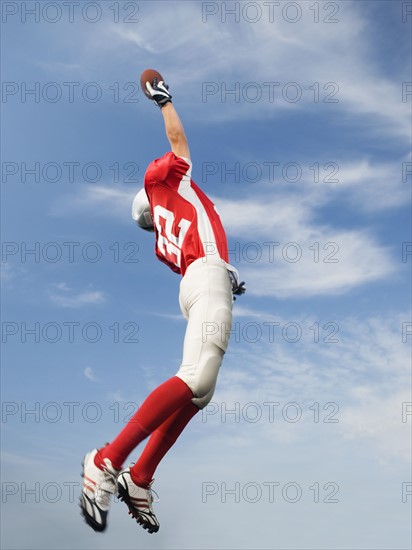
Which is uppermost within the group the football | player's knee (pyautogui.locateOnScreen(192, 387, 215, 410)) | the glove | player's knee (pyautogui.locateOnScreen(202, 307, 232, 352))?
the football

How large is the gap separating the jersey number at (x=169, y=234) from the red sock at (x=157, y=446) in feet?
4.19

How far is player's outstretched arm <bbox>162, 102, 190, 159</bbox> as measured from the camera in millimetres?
5809

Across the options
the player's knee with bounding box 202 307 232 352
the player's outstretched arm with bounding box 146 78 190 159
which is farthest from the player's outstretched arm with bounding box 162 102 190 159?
the player's knee with bounding box 202 307 232 352

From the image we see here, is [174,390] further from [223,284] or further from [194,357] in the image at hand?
[223,284]

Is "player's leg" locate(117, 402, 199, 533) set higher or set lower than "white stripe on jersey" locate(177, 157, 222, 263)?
lower

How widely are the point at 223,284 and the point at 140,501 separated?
1781 mm

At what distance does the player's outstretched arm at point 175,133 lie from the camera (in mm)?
5809

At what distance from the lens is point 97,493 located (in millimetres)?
4957

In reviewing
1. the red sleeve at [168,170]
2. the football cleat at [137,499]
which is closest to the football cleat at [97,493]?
the football cleat at [137,499]

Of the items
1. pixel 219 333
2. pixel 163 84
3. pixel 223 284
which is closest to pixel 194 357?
pixel 219 333

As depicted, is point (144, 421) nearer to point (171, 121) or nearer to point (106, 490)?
point (106, 490)

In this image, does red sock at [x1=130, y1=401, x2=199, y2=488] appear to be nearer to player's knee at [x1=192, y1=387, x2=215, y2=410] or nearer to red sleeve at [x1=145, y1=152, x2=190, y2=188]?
player's knee at [x1=192, y1=387, x2=215, y2=410]

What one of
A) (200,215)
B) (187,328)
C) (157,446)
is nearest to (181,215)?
(200,215)

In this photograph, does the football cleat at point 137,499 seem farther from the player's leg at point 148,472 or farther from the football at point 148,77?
the football at point 148,77
